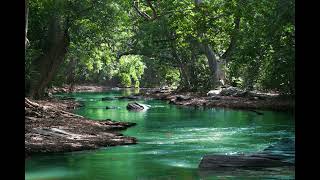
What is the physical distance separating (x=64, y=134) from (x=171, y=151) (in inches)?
140

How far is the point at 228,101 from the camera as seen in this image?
107ft

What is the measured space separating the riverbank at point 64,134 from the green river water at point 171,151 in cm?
43

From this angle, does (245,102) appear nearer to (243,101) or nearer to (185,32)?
(243,101)

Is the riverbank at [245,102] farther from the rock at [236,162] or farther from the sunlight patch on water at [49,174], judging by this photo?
the sunlight patch on water at [49,174]

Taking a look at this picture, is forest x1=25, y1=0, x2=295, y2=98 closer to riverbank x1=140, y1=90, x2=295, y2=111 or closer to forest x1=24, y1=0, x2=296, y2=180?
forest x1=24, y1=0, x2=296, y2=180

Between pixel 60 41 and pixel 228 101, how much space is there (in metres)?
11.8

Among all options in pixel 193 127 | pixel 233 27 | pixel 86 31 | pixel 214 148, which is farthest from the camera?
pixel 233 27

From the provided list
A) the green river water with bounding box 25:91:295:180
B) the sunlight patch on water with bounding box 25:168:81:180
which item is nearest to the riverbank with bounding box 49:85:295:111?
the green river water with bounding box 25:91:295:180

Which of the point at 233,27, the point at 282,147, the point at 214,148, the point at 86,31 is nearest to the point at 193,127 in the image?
the point at 214,148

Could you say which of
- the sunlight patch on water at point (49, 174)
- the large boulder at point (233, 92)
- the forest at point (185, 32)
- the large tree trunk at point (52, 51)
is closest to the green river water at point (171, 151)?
the sunlight patch on water at point (49, 174)

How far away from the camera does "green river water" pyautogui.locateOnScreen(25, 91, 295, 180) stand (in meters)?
10.5
